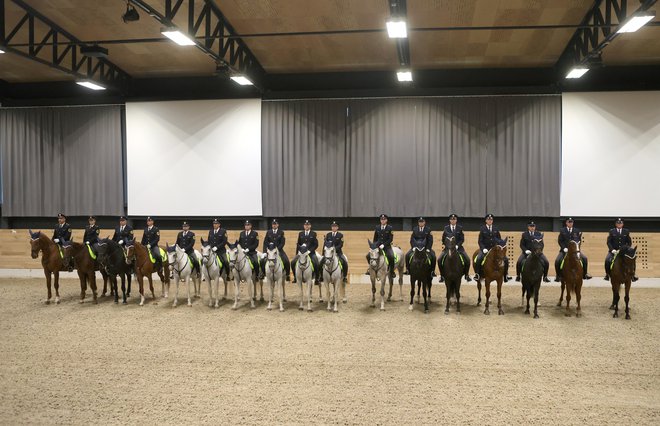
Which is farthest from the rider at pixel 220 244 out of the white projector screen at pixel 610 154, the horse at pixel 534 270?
the white projector screen at pixel 610 154

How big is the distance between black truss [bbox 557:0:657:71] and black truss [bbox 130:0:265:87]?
8.30m

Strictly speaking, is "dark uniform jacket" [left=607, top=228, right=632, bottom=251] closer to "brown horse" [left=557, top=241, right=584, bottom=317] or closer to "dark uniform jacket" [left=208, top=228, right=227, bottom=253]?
"brown horse" [left=557, top=241, right=584, bottom=317]

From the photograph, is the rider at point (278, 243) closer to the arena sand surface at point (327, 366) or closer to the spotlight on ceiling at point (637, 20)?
the arena sand surface at point (327, 366)

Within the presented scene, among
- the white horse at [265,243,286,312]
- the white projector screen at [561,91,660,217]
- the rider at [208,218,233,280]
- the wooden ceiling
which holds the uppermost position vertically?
the wooden ceiling

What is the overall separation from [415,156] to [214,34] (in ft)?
22.9

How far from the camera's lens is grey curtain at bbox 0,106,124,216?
17.2 m

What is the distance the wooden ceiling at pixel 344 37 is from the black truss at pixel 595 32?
21cm

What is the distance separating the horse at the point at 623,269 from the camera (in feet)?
35.2

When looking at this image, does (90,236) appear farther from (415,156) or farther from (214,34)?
(415,156)

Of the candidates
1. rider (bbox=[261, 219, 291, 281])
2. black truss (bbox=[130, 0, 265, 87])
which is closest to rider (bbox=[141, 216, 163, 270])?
rider (bbox=[261, 219, 291, 281])

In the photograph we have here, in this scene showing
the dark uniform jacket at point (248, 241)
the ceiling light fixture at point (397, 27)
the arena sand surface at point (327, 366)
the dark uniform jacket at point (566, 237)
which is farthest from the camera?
the dark uniform jacket at point (248, 241)

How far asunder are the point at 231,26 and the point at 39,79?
27.7 feet

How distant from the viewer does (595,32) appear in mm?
12297

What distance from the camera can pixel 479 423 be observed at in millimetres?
5781
